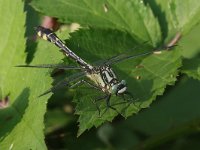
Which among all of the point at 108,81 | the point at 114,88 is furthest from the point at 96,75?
the point at 114,88

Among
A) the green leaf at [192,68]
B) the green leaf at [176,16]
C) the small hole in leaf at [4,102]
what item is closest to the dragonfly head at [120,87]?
the green leaf at [192,68]

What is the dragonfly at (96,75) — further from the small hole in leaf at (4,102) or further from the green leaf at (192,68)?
the small hole in leaf at (4,102)

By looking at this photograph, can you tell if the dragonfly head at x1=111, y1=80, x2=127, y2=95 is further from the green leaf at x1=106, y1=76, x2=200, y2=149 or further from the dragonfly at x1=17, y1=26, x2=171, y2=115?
the green leaf at x1=106, y1=76, x2=200, y2=149

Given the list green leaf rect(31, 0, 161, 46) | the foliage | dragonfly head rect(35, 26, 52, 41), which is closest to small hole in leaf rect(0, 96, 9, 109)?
the foliage

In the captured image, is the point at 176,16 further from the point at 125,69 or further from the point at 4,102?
the point at 4,102

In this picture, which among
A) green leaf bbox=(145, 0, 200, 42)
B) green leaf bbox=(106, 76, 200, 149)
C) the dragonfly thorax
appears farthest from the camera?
green leaf bbox=(106, 76, 200, 149)

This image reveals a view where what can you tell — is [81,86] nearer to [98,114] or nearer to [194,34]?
[98,114]

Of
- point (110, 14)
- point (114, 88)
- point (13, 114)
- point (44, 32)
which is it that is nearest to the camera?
point (13, 114)
